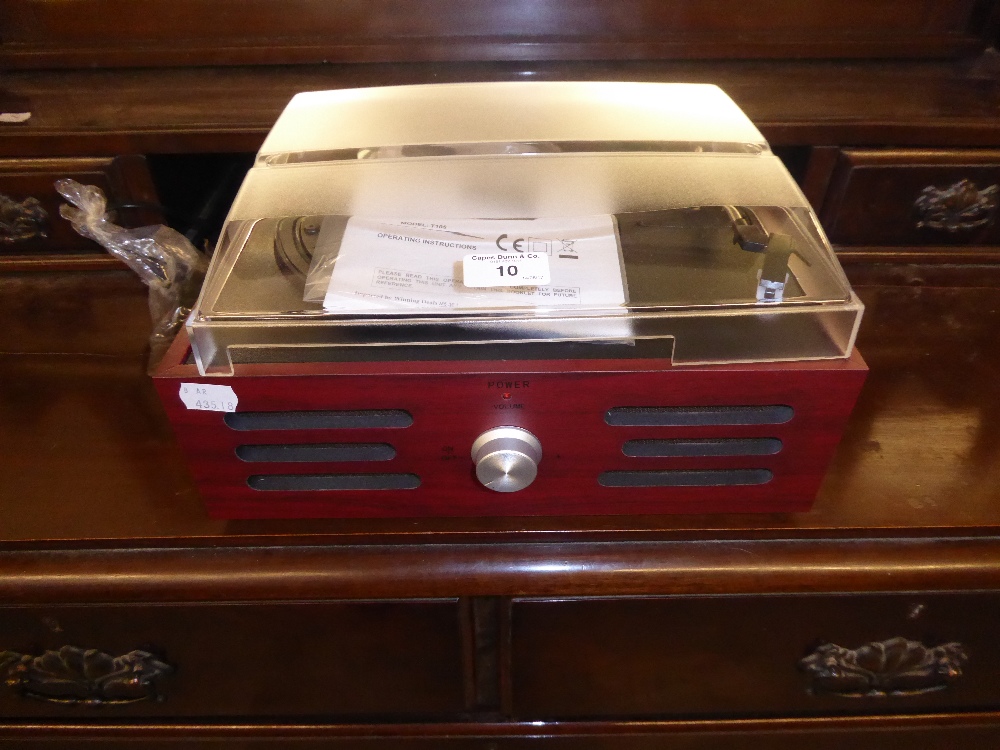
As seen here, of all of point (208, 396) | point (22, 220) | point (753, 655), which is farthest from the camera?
point (22, 220)

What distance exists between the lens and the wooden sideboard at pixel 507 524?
0.51 m

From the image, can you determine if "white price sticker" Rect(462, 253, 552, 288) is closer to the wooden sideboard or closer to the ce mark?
the ce mark

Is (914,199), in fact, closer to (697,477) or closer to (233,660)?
(697,477)

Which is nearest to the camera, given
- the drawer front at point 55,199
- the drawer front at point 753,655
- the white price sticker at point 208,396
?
the white price sticker at point 208,396

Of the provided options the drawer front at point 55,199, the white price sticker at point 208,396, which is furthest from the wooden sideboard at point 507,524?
the white price sticker at point 208,396

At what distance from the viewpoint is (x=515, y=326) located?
44 cm

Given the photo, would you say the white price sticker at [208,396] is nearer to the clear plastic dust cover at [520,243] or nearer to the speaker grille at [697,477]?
the clear plastic dust cover at [520,243]

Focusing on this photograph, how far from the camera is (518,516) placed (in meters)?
0.52

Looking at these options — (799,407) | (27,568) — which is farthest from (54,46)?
(799,407)

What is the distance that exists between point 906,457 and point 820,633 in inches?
6.1

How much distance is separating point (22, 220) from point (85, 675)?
0.42 metres

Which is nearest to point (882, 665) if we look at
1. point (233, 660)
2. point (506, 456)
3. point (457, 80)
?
point (506, 456)

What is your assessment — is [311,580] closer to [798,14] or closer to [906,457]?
[906,457]

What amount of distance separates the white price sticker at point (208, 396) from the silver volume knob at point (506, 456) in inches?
6.0
